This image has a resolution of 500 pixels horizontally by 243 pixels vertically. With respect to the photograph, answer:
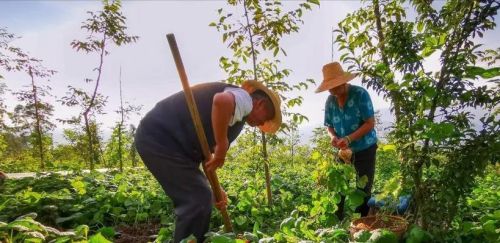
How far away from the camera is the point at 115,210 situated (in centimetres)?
453

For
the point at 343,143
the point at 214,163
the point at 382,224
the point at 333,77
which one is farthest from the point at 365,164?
the point at 214,163

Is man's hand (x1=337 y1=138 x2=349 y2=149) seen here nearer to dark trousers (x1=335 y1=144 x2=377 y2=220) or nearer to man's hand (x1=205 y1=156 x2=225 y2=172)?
dark trousers (x1=335 y1=144 x2=377 y2=220)

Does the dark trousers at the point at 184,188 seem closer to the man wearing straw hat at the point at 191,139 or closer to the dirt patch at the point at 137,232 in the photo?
the man wearing straw hat at the point at 191,139

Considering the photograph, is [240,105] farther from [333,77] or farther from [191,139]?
[333,77]

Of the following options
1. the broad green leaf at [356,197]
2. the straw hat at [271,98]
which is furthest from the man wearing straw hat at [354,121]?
the straw hat at [271,98]

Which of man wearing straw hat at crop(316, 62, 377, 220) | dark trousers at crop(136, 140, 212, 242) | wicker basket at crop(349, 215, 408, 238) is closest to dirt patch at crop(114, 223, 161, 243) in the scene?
dark trousers at crop(136, 140, 212, 242)

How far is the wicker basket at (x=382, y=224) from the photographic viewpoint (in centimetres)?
258

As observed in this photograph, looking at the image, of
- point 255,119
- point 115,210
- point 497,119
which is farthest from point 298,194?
point 497,119

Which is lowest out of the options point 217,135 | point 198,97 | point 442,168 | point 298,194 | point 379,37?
point 298,194

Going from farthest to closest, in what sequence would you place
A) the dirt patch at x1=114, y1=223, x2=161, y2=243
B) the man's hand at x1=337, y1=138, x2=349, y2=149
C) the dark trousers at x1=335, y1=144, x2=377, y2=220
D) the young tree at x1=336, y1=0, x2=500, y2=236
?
the dirt patch at x1=114, y1=223, x2=161, y2=243 < the dark trousers at x1=335, y1=144, x2=377, y2=220 < the man's hand at x1=337, y1=138, x2=349, y2=149 < the young tree at x1=336, y1=0, x2=500, y2=236

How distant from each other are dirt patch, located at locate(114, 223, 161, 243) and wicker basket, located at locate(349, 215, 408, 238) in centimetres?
214

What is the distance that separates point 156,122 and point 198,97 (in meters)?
0.37

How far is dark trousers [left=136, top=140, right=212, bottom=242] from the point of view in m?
2.67

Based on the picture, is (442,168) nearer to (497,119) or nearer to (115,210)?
(497,119)
